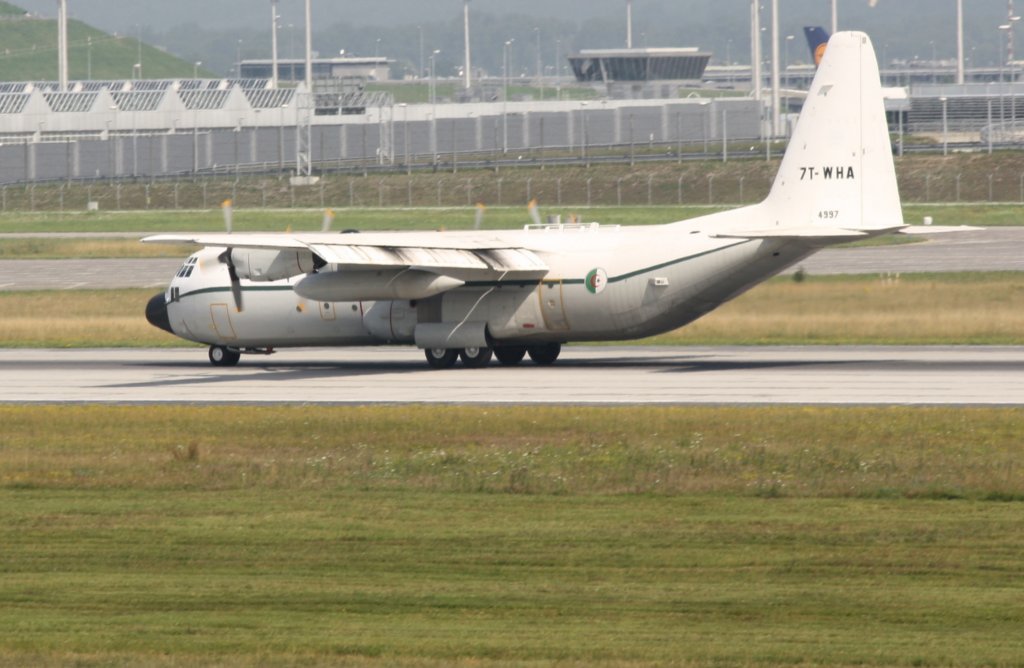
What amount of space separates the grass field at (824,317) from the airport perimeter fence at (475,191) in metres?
43.6

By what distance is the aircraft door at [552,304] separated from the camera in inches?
1489

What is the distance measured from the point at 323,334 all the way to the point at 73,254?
46536mm

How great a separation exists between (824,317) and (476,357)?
45.3 ft

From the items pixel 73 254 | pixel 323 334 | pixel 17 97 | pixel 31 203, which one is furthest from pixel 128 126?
pixel 323 334

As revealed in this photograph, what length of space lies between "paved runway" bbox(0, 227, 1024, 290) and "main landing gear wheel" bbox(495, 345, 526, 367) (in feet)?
77.8

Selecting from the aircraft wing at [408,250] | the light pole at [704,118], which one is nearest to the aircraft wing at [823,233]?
the aircraft wing at [408,250]

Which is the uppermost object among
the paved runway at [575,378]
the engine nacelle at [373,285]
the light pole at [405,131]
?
the light pole at [405,131]

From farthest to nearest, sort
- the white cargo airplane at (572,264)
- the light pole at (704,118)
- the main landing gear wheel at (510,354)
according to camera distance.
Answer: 1. the light pole at (704,118)
2. the main landing gear wheel at (510,354)
3. the white cargo airplane at (572,264)

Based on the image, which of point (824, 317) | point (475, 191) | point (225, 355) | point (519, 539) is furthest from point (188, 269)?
point (475, 191)

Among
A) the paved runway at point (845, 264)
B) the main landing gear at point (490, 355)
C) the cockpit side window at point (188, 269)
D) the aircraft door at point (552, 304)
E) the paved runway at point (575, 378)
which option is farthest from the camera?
the paved runway at point (845, 264)

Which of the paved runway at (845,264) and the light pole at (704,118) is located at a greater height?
the light pole at (704,118)

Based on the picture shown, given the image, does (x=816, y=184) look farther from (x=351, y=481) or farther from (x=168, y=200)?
(x=168, y=200)

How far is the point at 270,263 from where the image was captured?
3950 cm

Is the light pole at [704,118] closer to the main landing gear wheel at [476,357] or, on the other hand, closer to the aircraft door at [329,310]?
the main landing gear wheel at [476,357]
